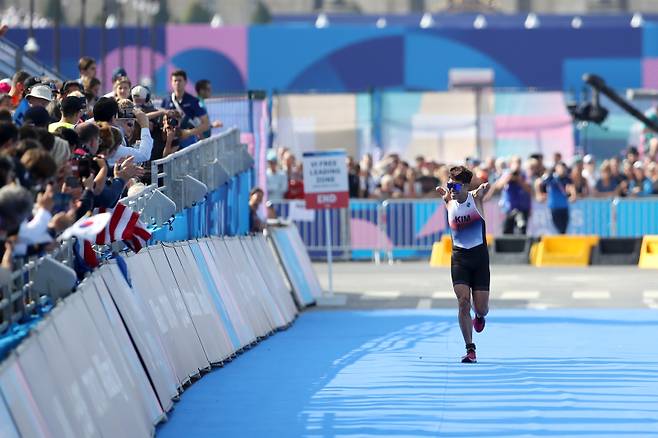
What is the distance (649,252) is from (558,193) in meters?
2.09

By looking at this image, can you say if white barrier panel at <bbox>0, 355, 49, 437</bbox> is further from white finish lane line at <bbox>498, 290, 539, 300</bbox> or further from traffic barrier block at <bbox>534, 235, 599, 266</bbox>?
traffic barrier block at <bbox>534, 235, 599, 266</bbox>

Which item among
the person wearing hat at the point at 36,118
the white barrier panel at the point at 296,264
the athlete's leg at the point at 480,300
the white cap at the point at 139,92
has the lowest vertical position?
the white barrier panel at the point at 296,264

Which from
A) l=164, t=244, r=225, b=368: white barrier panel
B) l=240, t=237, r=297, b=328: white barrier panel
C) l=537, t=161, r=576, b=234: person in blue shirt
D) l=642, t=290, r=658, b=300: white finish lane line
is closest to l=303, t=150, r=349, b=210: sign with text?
l=240, t=237, r=297, b=328: white barrier panel

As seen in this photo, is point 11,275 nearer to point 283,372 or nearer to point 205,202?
point 283,372

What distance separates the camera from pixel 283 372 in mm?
16078

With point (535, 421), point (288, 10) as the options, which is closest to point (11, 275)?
point (535, 421)

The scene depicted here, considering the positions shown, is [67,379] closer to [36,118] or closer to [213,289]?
[36,118]

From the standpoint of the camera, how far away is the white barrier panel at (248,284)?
63.3 ft

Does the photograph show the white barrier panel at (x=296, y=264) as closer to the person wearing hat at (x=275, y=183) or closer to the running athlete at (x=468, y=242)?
the running athlete at (x=468, y=242)

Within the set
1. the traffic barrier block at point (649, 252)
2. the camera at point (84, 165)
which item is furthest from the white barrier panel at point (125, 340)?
the traffic barrier block at point (649, 252)

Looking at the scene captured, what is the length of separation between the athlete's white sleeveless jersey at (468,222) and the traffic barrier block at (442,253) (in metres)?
16.7

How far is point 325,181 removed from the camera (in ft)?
87.0

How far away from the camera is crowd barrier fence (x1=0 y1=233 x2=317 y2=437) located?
30.5ft

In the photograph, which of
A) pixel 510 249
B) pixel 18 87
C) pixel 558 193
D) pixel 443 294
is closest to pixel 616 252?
pixel 558 193
